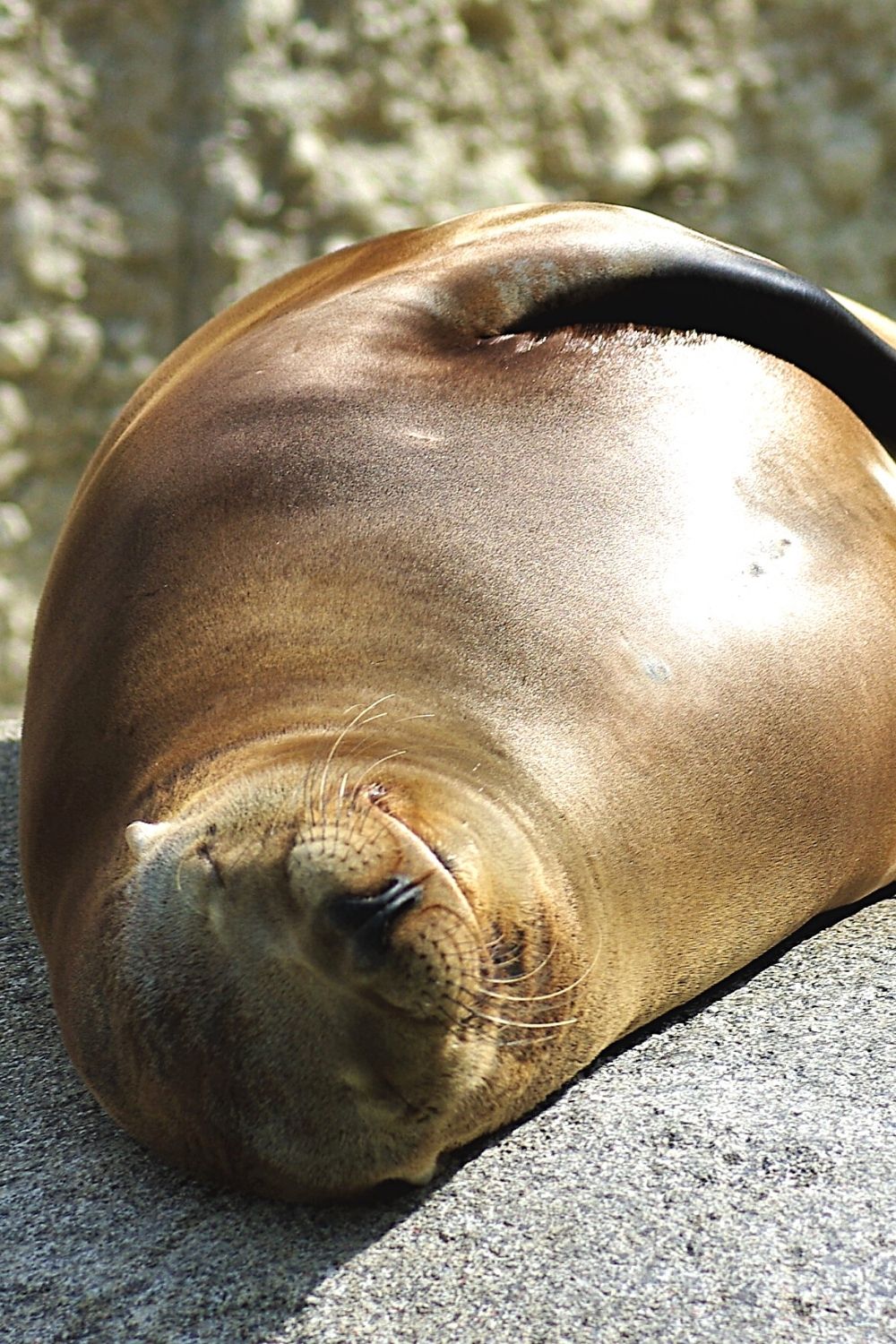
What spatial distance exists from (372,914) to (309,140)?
4123 millimetres

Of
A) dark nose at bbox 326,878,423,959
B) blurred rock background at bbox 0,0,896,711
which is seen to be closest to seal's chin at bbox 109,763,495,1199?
dark nose at bbox 326,878,423,959

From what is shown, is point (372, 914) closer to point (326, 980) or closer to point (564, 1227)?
point (326, 980)

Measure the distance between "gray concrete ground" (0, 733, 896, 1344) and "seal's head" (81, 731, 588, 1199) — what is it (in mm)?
76

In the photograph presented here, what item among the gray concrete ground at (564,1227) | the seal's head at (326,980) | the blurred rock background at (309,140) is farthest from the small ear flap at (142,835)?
the blurred rock background at (309,140)

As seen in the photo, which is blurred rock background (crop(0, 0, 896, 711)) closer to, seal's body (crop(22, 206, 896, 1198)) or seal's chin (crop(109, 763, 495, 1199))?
seal's body (crop(22, 206, 896, 1198))

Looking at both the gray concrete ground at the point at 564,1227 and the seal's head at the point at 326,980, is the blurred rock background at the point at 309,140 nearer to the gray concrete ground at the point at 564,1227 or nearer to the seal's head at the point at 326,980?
the gray concrete ground at the point at 564,1227

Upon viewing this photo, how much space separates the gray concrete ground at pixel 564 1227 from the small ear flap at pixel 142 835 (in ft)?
1.38

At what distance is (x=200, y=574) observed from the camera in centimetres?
259

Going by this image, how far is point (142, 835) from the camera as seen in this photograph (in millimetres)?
2248

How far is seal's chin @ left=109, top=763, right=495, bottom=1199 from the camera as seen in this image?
74.5 inches

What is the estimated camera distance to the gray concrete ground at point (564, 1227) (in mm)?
1859

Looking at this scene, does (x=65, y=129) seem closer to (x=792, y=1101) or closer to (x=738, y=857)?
(x=738, y=857)

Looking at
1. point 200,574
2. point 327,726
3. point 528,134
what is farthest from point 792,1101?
point 528,134

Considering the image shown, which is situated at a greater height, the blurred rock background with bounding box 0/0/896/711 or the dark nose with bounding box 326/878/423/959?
the blurred rock background with bounding box 0/0/896/711
